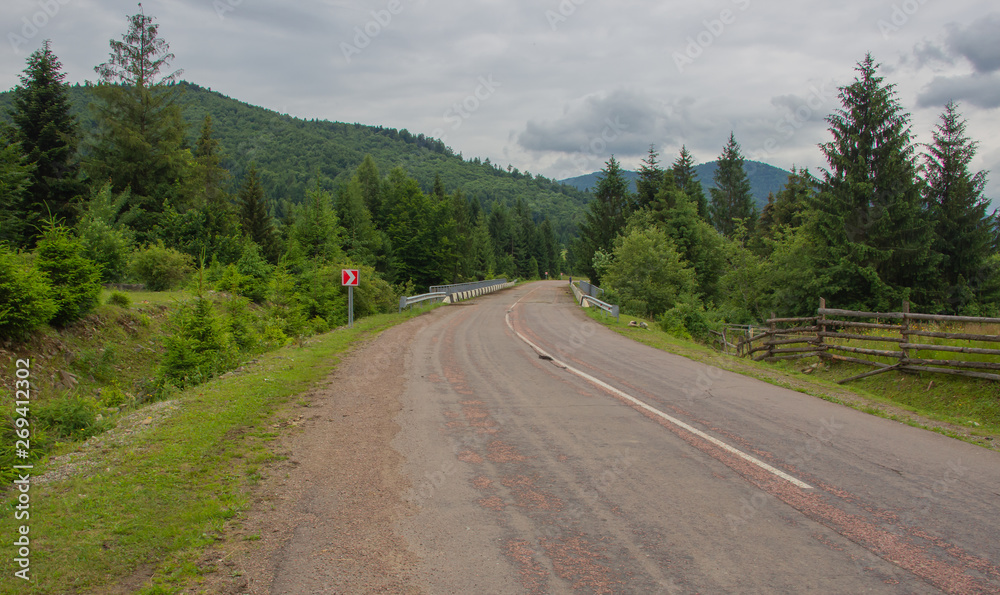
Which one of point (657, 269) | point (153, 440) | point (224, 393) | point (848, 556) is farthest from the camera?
point (657, 269)

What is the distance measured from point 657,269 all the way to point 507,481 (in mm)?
30635

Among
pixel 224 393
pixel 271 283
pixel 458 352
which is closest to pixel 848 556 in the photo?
pixel 224 393

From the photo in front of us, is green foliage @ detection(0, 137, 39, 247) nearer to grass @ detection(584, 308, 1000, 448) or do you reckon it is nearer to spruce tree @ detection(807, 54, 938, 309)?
grass @ detection(584, 308, 1000, 448)

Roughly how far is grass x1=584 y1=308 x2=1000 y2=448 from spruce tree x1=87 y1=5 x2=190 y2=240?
3540 cm

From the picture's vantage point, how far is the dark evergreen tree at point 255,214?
4809 centimetres

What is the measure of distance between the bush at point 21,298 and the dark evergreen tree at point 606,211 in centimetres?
4861

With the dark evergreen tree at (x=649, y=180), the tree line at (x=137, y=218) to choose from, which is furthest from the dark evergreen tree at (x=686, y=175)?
the tree line at (x=137, y=218)

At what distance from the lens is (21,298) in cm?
1020

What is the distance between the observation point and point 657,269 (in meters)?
33.9

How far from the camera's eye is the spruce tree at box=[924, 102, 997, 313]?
2720 centimetres

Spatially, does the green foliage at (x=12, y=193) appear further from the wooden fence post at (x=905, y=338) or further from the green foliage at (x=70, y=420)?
the wooden fence post at (x=905, y=338)

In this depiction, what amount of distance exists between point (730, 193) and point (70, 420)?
7739 centimetres

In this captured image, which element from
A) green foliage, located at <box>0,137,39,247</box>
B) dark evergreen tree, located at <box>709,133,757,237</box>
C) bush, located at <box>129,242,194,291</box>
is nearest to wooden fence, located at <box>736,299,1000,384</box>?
bush, located at <box>129,242,194,291</box>

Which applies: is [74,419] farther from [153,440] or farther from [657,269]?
[657,269]
